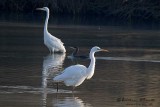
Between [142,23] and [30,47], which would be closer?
[30,47]

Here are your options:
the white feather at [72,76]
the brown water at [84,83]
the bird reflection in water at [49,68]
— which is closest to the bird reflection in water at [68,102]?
the brown water at [84,83]

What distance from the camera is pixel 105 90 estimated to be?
15.9m

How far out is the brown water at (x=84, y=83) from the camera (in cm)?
1431

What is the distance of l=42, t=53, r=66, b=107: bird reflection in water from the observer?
15.5 metres

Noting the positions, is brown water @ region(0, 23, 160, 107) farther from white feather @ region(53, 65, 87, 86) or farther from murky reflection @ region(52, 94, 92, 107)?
white feather @ region(53, 65, 87, 86)

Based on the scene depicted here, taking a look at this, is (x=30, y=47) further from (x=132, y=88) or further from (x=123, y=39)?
(x=132, y=88)

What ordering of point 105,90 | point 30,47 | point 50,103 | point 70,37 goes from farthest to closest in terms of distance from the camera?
point 70,37 → point 30,47 → point 105,90 → point 50,103

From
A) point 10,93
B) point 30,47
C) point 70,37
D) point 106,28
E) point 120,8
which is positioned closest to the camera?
point 10,93

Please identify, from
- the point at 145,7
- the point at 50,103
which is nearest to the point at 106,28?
the point at 145,7

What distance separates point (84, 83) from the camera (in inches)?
682

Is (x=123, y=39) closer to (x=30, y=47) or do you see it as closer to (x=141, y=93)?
(x=30, y=47)

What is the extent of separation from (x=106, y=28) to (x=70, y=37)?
7.29 metres

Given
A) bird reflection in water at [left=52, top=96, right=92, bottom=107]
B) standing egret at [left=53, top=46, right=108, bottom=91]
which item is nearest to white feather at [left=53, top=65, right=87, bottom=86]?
standing egret at [left=53, top=46, right=108, bottom=91]

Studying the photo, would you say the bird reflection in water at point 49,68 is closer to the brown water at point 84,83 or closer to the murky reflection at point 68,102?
the brown water at point 84,83
